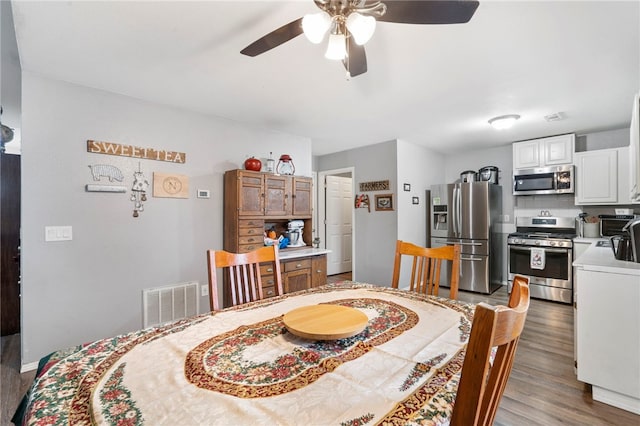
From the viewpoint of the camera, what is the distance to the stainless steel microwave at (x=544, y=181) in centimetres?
405

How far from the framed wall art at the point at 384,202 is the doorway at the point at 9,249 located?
442 cm

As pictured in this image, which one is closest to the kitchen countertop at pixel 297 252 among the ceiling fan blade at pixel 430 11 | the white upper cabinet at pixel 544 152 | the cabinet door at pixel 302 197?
the cabinet door at pixel 302 197

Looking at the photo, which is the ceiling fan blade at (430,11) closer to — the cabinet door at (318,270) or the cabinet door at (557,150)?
the cabinet door at (318,270)

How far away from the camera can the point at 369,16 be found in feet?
4.30

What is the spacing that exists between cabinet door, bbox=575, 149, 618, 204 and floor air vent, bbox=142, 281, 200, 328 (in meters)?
5.05

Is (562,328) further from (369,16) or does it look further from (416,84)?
(369,16)

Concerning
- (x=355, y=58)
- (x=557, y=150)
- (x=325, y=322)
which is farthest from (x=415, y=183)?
(x=325, y=322)

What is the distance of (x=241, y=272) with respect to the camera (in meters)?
1.71

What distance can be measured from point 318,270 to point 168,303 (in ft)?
5.54

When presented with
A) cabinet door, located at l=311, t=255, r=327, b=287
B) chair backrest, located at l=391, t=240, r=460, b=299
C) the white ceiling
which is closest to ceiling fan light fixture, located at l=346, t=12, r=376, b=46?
the white ceiling

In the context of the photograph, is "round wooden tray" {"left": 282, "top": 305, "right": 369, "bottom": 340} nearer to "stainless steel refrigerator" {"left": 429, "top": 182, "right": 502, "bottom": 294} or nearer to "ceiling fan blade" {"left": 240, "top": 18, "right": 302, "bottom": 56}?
"ceiling fan blade" {"left": 240, "top": 18, "right": 302, "bottom": 56}

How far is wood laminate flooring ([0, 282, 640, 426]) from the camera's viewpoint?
5.86 ft

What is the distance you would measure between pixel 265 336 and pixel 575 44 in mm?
2628

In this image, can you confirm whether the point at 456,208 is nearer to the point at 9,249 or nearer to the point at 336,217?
the point at 336,217
